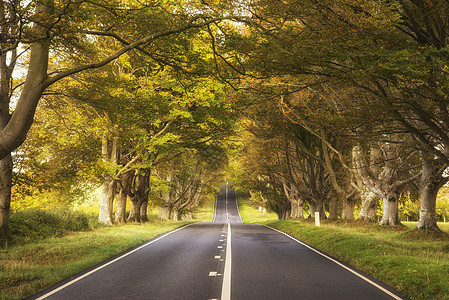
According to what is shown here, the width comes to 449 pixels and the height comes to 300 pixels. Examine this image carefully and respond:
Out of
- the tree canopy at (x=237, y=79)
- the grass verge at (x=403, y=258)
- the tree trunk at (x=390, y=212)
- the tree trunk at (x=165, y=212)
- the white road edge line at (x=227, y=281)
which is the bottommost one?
the tree trunk at (x=165, y=212)

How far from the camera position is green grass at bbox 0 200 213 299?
24.7 feet

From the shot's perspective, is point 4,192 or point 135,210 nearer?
point 4,192

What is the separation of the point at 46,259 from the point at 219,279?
6.10 metres

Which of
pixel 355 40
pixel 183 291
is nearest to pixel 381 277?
pixel 183 291

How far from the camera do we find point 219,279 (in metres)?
8.01

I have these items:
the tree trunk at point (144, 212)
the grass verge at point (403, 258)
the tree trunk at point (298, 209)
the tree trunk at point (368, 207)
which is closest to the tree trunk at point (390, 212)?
the tree trunk at point (368, 207)

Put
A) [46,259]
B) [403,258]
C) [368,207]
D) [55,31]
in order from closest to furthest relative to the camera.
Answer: [55,31] < [403,258] < [46,259] < [368,207]

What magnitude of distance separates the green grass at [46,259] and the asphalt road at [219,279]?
1.37 ft

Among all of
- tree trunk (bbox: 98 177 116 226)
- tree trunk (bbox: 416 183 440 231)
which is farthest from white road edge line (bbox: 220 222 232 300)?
tree trunk (bbox: 98 177 116 226)

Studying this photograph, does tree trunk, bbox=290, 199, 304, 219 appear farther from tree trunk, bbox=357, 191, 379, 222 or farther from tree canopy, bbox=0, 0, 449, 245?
tree trunk, bbox=357, 191, 379, 222

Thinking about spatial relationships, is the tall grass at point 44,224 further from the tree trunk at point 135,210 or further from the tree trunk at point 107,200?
the tree trunk at point 135,210

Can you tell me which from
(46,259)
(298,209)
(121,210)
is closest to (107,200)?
(121,210)

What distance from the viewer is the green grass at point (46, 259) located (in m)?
7.52

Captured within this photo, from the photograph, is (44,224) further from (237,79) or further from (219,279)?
(219,279)
